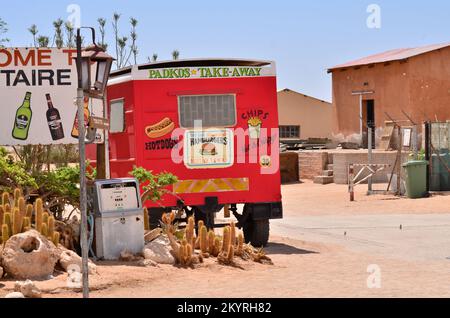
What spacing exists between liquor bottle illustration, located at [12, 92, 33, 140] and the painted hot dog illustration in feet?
6.64

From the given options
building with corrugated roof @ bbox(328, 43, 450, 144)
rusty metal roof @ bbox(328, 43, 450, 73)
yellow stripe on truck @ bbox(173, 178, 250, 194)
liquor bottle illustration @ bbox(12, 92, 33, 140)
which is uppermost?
rusty metal roof @ bbox(328, 43, 450, 73)

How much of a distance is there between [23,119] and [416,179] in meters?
15.3

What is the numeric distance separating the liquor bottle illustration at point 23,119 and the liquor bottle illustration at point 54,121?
29cm

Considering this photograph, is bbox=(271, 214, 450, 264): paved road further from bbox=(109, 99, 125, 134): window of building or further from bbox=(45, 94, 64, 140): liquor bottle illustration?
bbox=(45, 94, 64, 140): liquor bottle illustration

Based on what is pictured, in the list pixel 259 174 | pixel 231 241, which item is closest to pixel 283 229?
pixel 259 174

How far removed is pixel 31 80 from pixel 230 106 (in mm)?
3379

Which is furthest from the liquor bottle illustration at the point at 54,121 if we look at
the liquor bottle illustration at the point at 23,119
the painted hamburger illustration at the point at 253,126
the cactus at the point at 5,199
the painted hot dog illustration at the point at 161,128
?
the painted hamburger illustration at the point at 253,126

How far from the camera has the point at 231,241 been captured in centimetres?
1318

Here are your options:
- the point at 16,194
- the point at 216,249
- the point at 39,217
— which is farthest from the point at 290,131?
the point at 39,217

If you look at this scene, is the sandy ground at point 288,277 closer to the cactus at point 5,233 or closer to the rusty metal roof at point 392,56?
Answer: the cactus at point 5,233

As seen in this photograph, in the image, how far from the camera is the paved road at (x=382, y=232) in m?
15.4

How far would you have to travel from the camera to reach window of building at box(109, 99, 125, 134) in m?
15.8

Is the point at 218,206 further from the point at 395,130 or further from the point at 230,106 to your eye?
the point at 395,130

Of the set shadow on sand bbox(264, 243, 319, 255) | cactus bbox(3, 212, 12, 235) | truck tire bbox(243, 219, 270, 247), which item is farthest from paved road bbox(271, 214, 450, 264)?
cactus bbox(3, 212, 12, 235)
